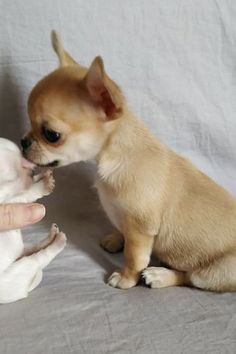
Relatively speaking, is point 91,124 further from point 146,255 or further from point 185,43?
point 185,43

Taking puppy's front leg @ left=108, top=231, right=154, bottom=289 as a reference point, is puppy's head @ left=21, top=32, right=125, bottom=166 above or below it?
above

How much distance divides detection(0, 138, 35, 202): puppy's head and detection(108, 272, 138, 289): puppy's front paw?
370 millimetres

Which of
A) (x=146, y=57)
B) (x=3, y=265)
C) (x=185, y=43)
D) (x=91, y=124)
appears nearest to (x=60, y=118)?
(x=91, y=124)

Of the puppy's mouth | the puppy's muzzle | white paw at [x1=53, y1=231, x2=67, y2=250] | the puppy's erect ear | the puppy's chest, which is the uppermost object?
the puppy's erect ear

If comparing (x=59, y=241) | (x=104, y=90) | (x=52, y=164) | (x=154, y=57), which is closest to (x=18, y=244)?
(x=59, y=241)

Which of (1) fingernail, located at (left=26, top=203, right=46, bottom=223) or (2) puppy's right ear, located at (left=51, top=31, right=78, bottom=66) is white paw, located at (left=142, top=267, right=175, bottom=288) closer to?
(1) fingernail, located at (left=26, top=203, right=46, bottom=223)

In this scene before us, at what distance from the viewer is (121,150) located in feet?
Answer: 4.52

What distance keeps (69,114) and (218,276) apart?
63 cm

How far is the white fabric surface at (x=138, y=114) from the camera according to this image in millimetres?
1174

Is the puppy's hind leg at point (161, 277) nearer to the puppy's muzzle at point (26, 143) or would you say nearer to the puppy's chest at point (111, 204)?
the puppy's chest at point (111, 204)

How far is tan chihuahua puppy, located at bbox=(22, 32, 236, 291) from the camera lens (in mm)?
1286

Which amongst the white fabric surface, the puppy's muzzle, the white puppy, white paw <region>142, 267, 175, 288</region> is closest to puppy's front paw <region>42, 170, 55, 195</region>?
the white puppy

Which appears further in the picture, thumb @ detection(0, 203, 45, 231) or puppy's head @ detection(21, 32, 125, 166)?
puppy's head @ detection(21, 32, 125, 166)

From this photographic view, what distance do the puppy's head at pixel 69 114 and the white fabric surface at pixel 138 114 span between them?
0.23 meters
